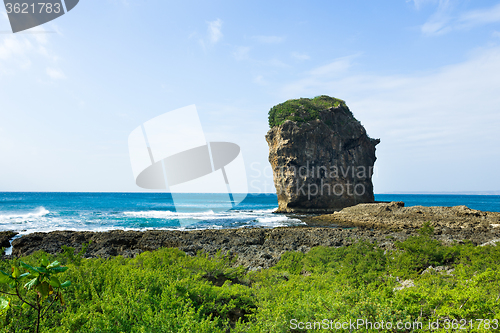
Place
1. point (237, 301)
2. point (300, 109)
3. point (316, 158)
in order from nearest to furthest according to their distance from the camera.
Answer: point (237, 301)
point (316, 158)
point (300, 109)

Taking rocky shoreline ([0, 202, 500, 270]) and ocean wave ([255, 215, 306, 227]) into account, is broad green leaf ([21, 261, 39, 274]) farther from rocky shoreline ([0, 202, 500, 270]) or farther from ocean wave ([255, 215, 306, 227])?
ocean wave ([255, 215, 306, 227])

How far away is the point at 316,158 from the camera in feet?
138

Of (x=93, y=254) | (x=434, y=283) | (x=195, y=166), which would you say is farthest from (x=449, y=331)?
(x=93, y=254)

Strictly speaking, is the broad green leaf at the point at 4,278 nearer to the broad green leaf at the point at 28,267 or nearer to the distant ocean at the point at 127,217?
the broad green leaf at the point at 28,267

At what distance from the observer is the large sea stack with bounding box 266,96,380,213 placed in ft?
135

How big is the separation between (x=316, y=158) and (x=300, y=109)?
8450mm

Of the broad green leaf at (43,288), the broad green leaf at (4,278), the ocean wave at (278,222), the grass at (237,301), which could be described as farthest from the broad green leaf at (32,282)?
the ocean wave at (278,222)

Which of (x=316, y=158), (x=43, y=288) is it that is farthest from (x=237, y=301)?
(x=316, y=158)

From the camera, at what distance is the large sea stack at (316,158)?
41219 mm

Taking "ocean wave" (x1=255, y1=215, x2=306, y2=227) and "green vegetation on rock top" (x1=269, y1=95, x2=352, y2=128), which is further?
"green vegetation on rock top" (x1=269, y1=95, x2=352, y2=128)

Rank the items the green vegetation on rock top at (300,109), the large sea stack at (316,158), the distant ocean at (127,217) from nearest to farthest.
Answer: the distant ocean at (127,217) → the large sea stack at (316,158) → the green vegetation on rock top at (300,109)

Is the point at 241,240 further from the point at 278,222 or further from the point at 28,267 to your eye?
the point at 278,222

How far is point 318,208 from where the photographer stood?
41594mm

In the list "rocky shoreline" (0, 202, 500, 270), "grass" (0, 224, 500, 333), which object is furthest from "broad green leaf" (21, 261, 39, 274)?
"rocky shoreline" (0, 202, 500, 270)
